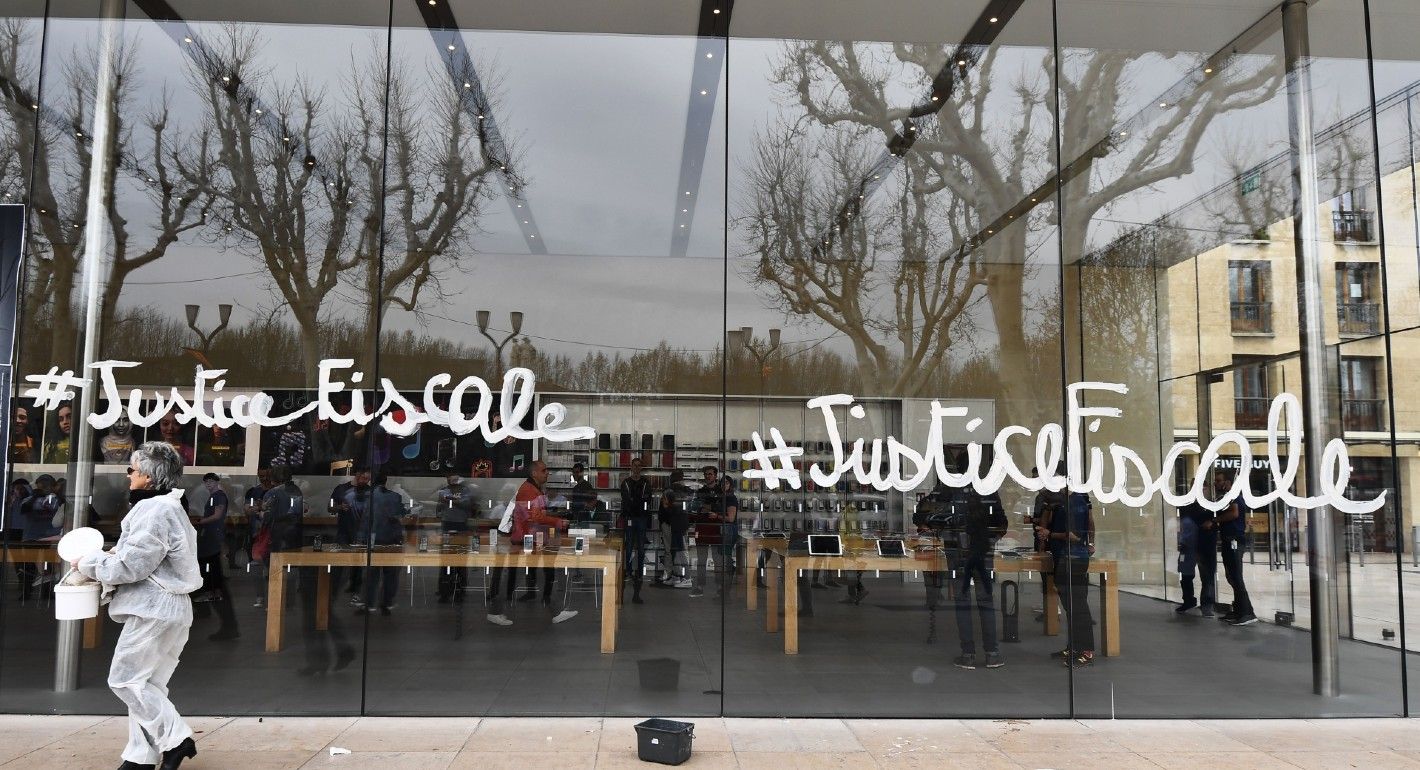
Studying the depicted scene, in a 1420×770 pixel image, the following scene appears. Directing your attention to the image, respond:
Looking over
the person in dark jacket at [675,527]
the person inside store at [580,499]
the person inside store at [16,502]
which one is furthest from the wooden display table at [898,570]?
the person inside store at [16,502]

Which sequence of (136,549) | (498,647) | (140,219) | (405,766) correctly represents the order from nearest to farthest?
(136,549) < (405,766) < (498,647) < (140,219)

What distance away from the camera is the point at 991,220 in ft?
23.4

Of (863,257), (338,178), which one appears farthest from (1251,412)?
(338,178)

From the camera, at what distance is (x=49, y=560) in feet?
20.6

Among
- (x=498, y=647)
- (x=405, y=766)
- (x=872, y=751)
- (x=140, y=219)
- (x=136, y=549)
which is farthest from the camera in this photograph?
(x=140, y=219)

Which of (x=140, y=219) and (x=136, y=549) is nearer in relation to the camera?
(x=136, y=549)

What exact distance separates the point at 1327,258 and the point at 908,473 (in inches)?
140

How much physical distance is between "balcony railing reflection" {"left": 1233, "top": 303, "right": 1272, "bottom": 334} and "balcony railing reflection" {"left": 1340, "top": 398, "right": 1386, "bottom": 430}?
2.41 feet

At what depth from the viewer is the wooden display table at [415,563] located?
6.24 m

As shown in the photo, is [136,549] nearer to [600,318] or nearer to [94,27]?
[600,318]

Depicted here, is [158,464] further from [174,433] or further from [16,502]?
[16,502]

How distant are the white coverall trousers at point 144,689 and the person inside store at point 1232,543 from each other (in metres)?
6.62

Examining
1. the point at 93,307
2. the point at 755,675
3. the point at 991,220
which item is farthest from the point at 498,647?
the point at 991,220

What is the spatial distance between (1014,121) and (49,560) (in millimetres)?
7466
